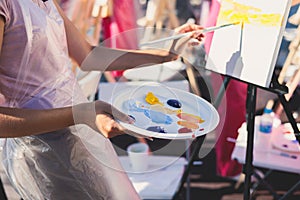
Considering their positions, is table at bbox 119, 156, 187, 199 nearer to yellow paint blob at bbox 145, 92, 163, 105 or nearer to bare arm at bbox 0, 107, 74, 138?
yellow paint blob at bbox 145, 92, 163, 105

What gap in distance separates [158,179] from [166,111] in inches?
39.9

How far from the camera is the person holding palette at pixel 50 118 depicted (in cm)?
100

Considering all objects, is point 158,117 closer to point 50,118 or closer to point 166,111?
point 166,111

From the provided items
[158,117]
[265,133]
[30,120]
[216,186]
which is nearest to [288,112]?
[265,133]

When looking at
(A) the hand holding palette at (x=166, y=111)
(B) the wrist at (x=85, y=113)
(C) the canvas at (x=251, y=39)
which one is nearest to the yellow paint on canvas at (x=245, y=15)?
(C) the canvas at (x=251, y=39)

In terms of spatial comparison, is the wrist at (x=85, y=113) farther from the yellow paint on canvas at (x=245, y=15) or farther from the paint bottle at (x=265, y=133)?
the paint bottle at (x=265, y=133)

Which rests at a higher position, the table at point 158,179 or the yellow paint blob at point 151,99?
the yellow paint blob at point 151,99

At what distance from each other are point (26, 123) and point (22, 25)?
216 mm

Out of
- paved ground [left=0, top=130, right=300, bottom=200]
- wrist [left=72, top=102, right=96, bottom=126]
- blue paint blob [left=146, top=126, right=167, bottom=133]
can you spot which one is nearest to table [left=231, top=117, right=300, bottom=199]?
paved ground [left=0, top=130, right=300, bottom=200]

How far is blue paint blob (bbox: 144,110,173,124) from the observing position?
1.13 meters

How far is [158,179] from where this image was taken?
2.13 meters

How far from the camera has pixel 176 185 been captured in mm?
2098

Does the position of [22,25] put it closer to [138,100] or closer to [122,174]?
[138,100]

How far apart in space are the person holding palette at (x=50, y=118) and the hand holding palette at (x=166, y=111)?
0.32 feet
